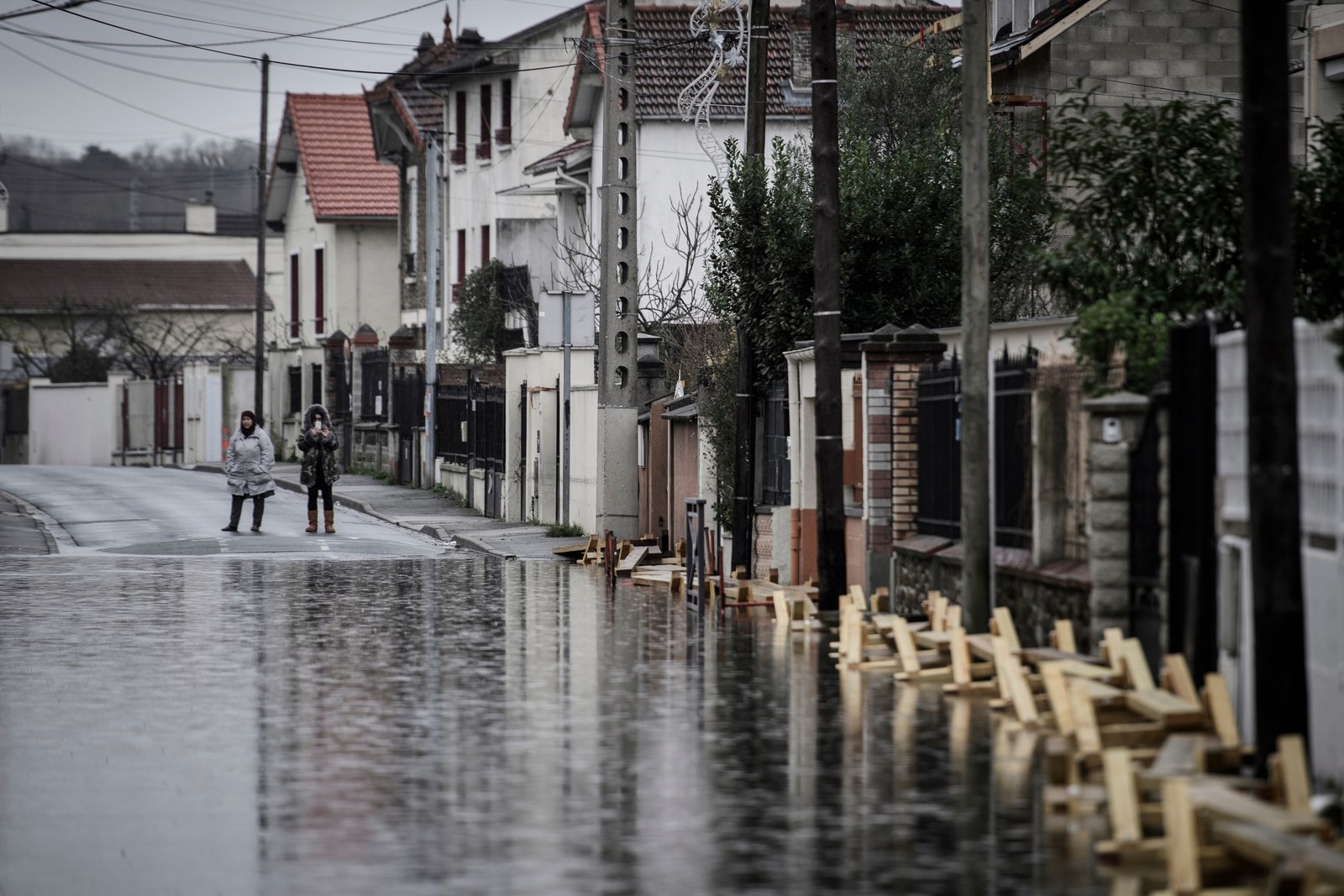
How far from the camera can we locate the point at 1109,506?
13055 millimetres

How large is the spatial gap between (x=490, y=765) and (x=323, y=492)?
67.7 feet

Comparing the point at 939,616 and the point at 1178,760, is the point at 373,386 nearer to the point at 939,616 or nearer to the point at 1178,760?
the point at 939,616

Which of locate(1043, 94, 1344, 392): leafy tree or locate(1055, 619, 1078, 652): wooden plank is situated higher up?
locate(1043, 94, 1344, 392): leafy tree

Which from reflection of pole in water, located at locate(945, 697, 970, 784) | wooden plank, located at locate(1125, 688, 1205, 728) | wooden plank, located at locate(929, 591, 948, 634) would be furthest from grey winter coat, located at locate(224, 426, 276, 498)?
wooden plank, located at locate(1125, 688, 1205, 728)

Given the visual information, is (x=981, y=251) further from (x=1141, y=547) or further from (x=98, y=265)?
(x=98, y=265)

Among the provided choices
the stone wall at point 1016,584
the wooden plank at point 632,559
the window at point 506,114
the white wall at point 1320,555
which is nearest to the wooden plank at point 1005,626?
the stone wall at point 1016,584

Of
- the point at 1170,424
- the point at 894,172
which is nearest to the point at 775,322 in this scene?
the point at 894,172

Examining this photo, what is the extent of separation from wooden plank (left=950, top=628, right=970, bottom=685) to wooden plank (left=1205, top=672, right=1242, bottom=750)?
3.44 m

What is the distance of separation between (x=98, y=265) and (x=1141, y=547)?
75438 millimetres

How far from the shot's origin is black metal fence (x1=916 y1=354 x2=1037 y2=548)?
15750 mm

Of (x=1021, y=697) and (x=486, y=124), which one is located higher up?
(x=486, y=124)

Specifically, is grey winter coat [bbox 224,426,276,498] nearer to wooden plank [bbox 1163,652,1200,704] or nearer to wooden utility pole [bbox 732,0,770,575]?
wooden utility pole [bbox 732,0,770,575]

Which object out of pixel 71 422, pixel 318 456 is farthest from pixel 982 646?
pixel 71 422

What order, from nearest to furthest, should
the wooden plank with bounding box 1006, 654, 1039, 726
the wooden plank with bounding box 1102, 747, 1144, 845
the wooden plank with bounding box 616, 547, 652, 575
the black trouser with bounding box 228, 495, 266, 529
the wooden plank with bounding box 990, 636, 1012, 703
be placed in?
1. the wooden plank with bounding box 1102, 747, 1144, 845
2. the wooden plank with bounding box 1006, 654, 1039, 726
3. the wooden plank with bounding box 990, 636, 1012, 703
4. the wooden plank with bounding box 616, 547, 652, 575
5. the black trouser with bounding box 228, 495, 266, 529
